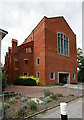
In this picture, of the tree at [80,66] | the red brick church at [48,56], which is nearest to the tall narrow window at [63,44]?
the red brick church at [48,56]

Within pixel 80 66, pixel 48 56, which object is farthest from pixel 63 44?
pixel 80 66

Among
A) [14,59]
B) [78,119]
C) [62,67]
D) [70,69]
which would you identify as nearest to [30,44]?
[14,59]

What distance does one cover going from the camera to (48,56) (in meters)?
17.8

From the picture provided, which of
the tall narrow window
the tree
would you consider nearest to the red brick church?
the tall narrow window

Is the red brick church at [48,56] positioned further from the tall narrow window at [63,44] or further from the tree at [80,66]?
the tree at [80,66]

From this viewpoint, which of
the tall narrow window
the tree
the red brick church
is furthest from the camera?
the tree

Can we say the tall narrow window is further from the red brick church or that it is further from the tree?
the tree

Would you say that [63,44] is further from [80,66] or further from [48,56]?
[80,66]

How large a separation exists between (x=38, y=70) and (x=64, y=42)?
9014 millimetres

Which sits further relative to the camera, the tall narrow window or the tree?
the tree

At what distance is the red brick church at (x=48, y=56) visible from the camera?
17828mm

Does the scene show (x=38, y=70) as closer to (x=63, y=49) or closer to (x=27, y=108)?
(x=63, y=49)

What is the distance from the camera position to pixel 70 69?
22453mm

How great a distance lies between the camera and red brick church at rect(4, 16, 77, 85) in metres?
17.8
